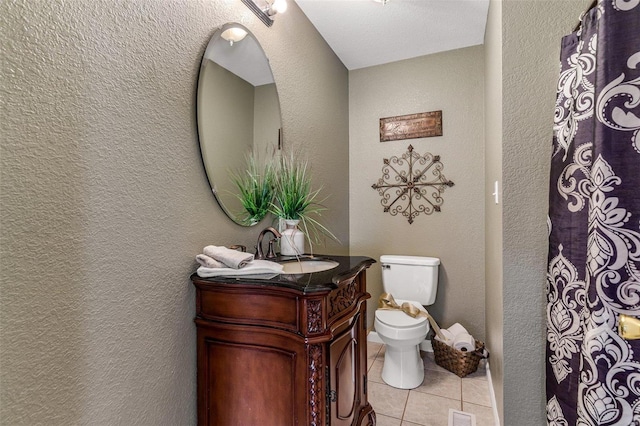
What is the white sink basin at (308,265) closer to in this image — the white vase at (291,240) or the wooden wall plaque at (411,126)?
the white vase at (291,240)

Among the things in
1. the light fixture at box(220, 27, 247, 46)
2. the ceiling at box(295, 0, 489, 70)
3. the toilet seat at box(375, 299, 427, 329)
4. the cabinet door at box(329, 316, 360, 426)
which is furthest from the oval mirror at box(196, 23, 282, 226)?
the toilet seat at box(375, 299, 427, 329)

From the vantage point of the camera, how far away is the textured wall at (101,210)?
711 mm

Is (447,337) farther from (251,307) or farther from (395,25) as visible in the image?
(395,25)

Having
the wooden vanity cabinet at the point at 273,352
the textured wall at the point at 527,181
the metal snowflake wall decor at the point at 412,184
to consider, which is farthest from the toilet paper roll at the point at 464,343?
the wooden vanity cabinet at the point at 273,352

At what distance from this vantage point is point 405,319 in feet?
6.88

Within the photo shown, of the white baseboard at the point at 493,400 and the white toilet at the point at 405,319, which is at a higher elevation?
the white toilet at the point at 405,319

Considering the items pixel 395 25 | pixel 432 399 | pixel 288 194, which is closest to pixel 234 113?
pixel 288 194

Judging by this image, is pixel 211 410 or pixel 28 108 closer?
pixel 28 108

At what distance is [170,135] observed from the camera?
43.8 inches

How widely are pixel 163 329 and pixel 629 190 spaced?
1552 millimetres

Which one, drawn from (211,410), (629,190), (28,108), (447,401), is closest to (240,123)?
(28,108)

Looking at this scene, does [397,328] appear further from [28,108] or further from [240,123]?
[28,108]

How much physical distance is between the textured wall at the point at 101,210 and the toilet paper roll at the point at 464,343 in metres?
1.88

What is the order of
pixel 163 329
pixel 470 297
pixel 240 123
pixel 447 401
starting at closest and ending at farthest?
pixel 163 329, pixel 240 123, pixel 447 401, pixel 470 297
